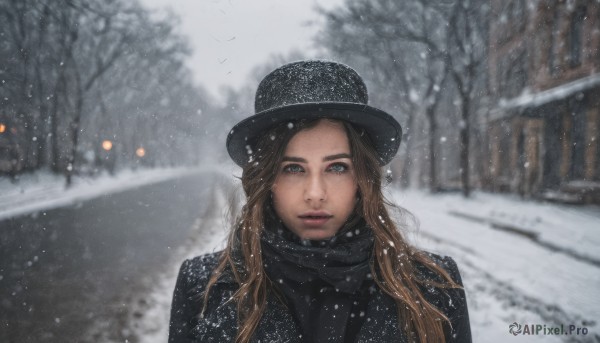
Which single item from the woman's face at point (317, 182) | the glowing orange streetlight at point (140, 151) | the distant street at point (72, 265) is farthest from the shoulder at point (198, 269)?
the glowing orange streetlight at point (140, 151)

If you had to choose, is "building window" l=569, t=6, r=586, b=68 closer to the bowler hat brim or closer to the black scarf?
the bowler hat brim

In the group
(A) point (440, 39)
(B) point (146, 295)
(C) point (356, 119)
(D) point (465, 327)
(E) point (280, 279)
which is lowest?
(B) point (146, 295)

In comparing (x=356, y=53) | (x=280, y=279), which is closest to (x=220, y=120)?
(x=356, y=53)

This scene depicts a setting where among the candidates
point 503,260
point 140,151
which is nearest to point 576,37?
point 503,260

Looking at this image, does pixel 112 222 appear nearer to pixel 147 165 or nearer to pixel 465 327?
pixel 465 327

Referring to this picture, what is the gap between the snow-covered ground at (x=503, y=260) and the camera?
3553 millimetres

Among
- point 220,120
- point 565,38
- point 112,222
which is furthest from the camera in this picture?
point 220,120

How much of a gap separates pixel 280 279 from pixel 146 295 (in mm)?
3842

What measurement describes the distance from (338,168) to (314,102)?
357 mm

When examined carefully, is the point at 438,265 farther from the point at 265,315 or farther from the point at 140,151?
the point at 140,151

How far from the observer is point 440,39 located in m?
14.2

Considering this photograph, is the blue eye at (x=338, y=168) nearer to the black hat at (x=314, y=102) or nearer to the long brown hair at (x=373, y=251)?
the long brown hair at (x=373, y=251)

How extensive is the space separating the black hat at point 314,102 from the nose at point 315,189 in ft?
0.93

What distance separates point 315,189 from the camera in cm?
140
